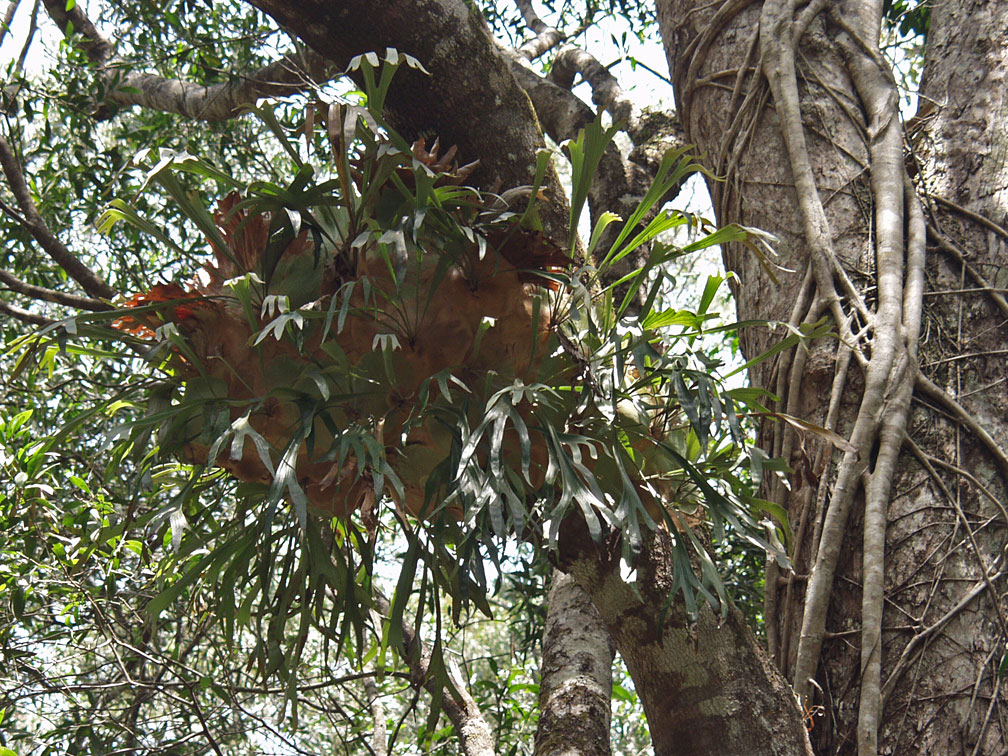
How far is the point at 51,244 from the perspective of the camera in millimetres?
1870

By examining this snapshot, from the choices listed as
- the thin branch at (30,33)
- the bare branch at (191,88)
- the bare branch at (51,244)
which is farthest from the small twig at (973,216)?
the thin branch at (30,33)

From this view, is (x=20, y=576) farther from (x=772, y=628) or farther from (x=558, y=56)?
(x=558, y=56)

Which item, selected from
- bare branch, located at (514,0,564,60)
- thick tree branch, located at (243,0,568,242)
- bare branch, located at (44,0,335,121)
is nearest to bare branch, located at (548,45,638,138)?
bare branch, located at (514,0,564,60)

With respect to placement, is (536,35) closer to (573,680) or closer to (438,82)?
(438,82)

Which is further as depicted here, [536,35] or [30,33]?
[536,35]

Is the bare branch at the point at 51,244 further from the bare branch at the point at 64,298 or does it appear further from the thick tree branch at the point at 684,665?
the thick tree branch at the point at 684,665

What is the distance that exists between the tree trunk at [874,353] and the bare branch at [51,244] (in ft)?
4.08

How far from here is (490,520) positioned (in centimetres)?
100

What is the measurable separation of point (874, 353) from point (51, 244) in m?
1.60

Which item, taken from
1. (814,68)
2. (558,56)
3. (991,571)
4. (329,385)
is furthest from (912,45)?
(329,385)

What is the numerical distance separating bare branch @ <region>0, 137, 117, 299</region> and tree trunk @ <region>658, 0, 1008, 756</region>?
4.08 feet

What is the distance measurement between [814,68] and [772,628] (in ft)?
3.52

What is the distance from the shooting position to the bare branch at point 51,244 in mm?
1800

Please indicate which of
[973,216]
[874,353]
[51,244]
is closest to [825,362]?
[874,353]
